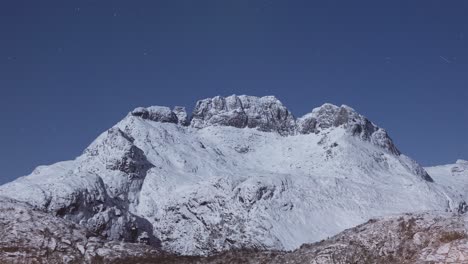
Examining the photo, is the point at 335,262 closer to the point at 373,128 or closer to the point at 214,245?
the point at 214,245

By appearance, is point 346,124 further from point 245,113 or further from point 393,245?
point 393,245

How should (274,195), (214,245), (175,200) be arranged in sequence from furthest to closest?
(175,200)
(274,195)
(214,245)

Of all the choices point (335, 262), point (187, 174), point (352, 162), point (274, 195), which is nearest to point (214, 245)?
point (274, 195)

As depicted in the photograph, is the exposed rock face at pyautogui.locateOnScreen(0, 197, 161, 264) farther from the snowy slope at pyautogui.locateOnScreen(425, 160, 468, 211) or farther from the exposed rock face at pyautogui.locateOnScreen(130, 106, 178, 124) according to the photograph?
the exposed rock face at pyautogui.locateOnScreen(130, 106, 178, 124)

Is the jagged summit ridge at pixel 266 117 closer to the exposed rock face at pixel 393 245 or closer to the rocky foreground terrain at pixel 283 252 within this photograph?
the rocky foreground terrain at pixel 283 252

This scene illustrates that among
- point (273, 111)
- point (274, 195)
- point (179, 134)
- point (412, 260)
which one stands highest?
point (273, 111)

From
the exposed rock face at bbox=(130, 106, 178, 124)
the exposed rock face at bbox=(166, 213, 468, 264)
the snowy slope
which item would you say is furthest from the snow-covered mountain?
the exposed rock face at bbox=(166, 213, 468, 264)
